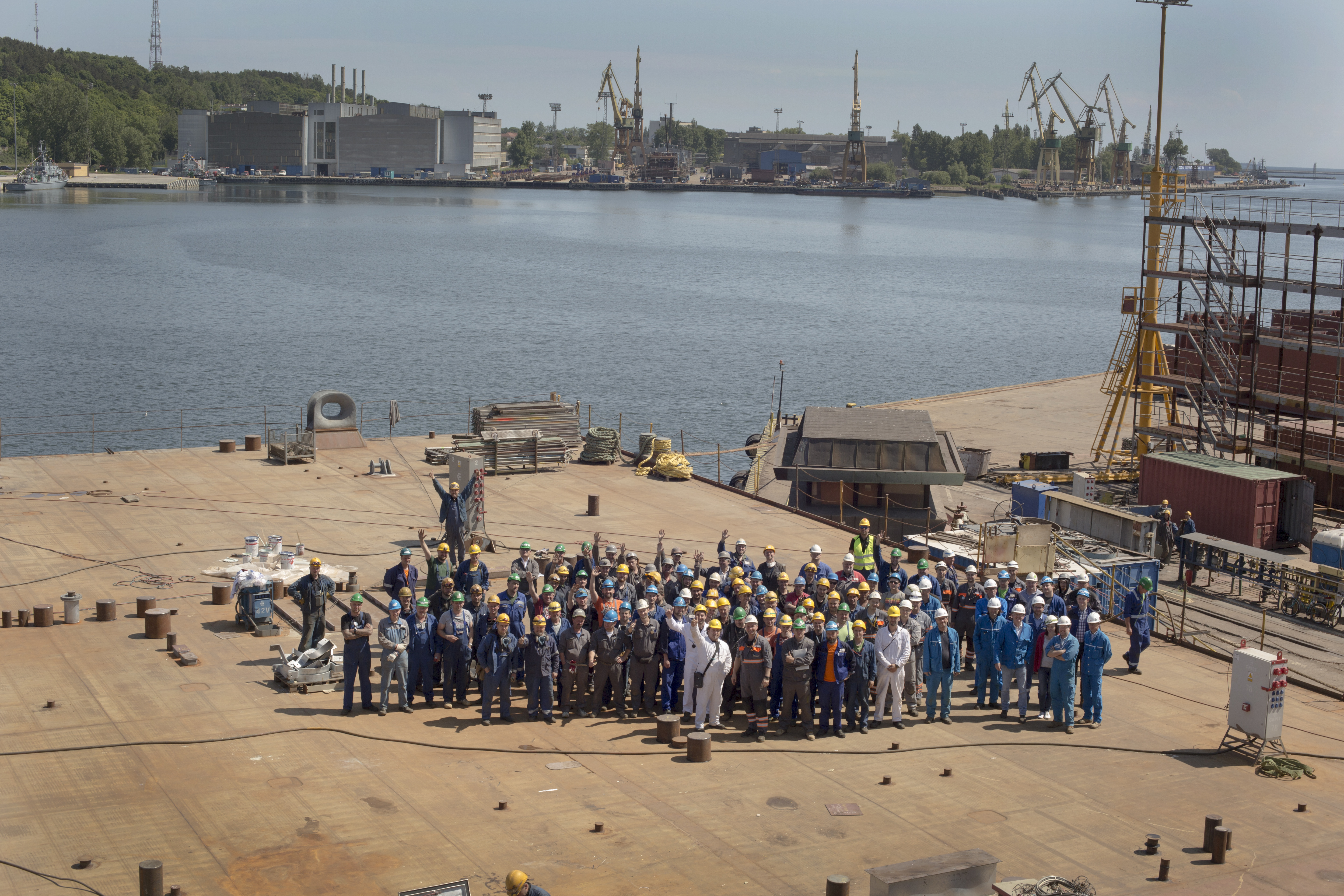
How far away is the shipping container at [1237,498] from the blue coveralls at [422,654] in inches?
778

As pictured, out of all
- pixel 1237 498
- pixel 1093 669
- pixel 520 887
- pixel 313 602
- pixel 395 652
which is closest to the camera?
pixel 520 887

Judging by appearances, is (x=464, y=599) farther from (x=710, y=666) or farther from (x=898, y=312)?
(x=898, y=312)

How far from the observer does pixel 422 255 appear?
134875mm

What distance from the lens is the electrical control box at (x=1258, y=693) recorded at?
51.5 ft

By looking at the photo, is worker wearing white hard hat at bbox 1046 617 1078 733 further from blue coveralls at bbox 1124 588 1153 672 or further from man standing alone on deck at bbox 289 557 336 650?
man standing alone on deck at bbox 289 557 336 650

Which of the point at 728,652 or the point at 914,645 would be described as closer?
the point at 728,652

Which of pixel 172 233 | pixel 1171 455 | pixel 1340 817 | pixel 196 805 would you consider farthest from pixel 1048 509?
pixel 172 233

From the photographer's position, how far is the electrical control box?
51.5 feet

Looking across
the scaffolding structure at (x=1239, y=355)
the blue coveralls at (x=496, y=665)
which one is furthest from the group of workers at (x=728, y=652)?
the scaffolding structure at (x=1239, y=355)

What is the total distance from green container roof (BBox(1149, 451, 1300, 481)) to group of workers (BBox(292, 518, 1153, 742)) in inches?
555

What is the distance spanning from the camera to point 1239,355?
3372cm

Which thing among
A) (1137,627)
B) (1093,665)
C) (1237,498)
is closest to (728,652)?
(1093,665)

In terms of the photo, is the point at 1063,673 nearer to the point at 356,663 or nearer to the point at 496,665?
the point at 496,665

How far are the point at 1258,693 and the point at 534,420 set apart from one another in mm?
20307
